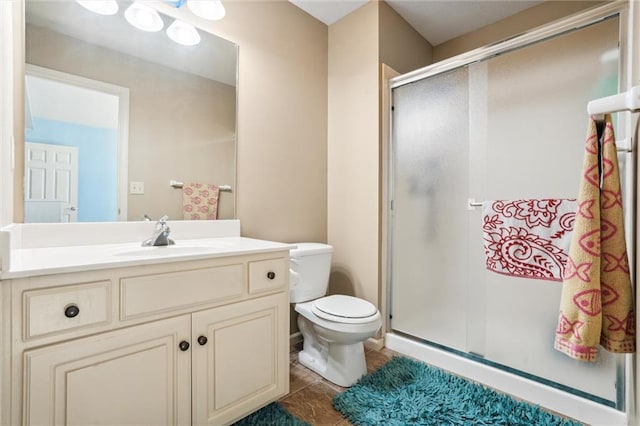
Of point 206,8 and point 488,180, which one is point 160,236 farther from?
point 488,180

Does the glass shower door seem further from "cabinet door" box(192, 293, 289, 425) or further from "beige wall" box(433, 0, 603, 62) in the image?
"cabinet door" box(192, 293, 289, 425)

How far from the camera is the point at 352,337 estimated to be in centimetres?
159

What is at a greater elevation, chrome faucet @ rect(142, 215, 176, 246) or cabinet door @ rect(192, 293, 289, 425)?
chrome faucet @ rect(142, 215, 176, 246)

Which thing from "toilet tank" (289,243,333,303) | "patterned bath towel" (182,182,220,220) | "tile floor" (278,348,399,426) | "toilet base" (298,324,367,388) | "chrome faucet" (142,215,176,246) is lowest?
"tile floor" (278,348,399,426)

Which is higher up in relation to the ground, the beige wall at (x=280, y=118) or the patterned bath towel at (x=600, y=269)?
the beige wall at (x=280, y=118)

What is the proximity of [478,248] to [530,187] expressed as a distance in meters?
0.42

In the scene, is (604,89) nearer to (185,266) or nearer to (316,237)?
(316,237)

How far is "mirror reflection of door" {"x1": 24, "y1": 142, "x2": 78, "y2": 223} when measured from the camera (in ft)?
4.11

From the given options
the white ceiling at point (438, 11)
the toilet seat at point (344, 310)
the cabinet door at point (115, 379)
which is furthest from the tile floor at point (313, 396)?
the white ceiling at point (438, 11)

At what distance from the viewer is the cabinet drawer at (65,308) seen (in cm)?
84

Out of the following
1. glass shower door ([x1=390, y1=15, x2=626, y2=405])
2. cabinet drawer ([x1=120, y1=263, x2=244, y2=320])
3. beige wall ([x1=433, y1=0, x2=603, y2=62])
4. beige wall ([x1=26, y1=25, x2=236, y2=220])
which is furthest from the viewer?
beige wall ([x1=433, y1=0, x2=603, y2=62])

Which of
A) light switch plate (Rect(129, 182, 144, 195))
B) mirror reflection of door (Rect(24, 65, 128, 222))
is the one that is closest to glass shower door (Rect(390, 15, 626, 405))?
light switch plate (Rect(129, 182, 144, 195))

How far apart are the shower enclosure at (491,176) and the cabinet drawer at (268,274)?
0.96m

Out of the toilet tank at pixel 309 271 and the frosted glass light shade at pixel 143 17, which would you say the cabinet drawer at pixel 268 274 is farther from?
the frosted glass light shade at pixel 143 17
